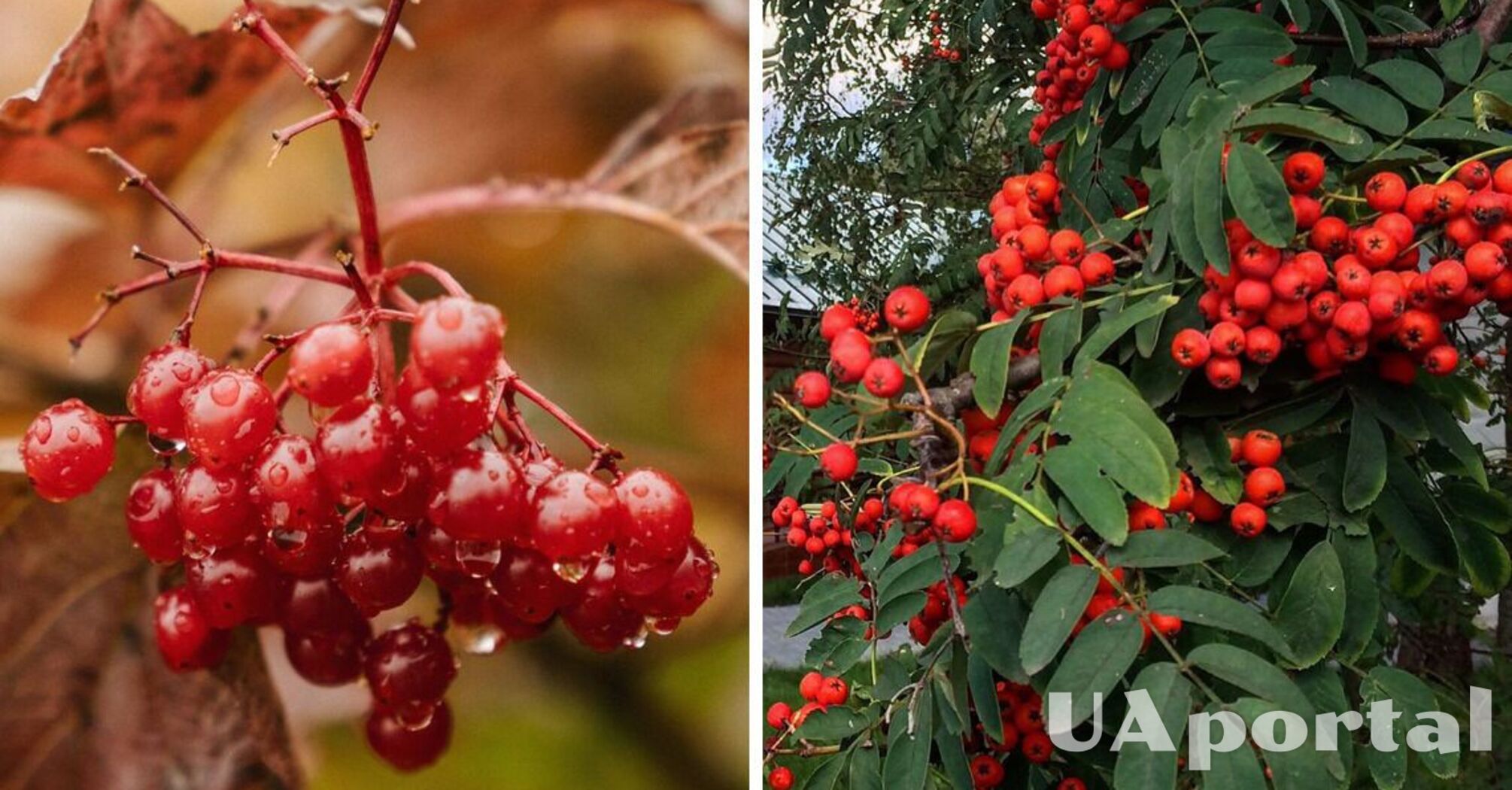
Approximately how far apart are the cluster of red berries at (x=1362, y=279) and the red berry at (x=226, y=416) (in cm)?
55

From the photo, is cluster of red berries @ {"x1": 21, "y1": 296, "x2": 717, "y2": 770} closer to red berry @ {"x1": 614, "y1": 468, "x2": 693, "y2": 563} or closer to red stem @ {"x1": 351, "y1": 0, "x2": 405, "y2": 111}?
red berry @ {"x1": 614, "y1": 468, "x2": 693, "y2": 563}

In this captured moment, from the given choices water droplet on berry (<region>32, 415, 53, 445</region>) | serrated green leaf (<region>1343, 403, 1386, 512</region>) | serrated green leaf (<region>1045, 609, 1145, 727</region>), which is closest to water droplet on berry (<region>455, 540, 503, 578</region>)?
water droplet on berry (<region>32, 415, 53, 445</region>)

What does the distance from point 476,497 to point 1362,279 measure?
0.54 metres

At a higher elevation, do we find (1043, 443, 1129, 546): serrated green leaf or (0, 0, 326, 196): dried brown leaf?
(0, 0, 326, 196): dried brown leaf

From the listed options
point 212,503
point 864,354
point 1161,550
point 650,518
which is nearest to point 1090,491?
point 1161,550

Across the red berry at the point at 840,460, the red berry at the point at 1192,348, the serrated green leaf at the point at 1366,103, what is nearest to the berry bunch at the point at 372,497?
the red berry at the point at 840,460

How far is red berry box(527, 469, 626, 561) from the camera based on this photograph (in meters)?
0.53

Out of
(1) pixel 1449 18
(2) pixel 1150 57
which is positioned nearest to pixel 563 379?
(2) pixel 1150 57

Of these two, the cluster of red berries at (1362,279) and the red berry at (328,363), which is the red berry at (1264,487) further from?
the red berry at (328,363)

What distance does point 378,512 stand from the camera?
→ 0.55 meters

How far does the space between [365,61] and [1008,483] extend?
473 millimetres

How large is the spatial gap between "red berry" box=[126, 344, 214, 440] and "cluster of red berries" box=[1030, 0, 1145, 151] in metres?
0.77

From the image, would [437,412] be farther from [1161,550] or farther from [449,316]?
[1161,550]

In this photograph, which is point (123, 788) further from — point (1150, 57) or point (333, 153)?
point (1150, 57)
